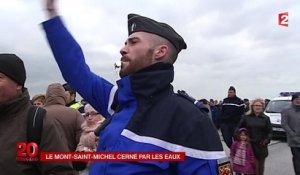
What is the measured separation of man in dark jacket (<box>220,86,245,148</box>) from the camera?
9.78 meters

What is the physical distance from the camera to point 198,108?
6.23 ft

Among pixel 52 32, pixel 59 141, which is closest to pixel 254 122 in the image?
pixel 59 141

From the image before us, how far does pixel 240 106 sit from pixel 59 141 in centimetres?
760

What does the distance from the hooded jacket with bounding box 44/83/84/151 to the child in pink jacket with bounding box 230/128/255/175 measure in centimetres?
332

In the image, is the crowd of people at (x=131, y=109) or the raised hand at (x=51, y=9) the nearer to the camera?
the crowd of people at (x=131, y=109)

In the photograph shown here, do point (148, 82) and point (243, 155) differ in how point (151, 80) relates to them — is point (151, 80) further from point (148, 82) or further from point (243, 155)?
point (243, 155)

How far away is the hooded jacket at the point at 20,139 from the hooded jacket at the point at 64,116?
5.87ft

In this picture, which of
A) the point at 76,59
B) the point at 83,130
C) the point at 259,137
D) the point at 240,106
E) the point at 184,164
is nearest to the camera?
the point at 184,164

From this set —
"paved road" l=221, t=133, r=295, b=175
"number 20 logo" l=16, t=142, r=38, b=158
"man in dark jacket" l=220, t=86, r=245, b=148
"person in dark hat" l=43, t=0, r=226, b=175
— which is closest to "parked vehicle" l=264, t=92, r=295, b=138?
"paved road" l=221, t=133, r=295, b=175

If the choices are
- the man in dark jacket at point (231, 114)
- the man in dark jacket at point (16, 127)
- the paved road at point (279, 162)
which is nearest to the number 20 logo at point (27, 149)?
the man in dark jacket at point (16, 127)

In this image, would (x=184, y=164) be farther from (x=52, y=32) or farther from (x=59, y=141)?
(x=59, y=141)

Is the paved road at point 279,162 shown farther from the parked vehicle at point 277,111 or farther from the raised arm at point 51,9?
the raised arm at point 51,9

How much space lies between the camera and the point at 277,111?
16.9 meters

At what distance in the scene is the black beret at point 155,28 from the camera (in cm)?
213
